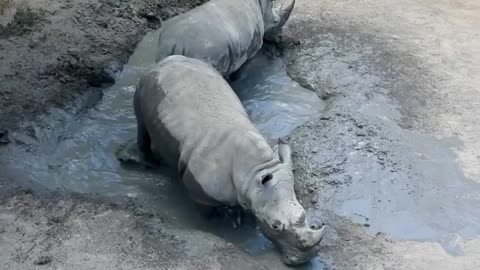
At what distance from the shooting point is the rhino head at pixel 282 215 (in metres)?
4.69

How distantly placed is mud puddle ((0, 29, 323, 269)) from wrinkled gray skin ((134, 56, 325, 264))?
204mm

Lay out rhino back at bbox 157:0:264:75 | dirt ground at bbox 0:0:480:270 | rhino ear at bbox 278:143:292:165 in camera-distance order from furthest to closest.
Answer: rhino back at bbox 157:0:264:75 < rhino ear at bbox 278:143:292:165 < dirt ground at bbox 0:0:480:270

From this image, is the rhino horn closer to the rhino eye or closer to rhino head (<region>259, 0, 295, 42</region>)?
rhino head (<region>259, 0, 295, 42</region>)

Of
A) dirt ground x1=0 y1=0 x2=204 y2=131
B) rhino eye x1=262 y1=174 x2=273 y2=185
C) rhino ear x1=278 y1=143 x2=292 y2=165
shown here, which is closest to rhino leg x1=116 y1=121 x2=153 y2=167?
dirt ground x1=0 y1=0 x2=204 y2=131

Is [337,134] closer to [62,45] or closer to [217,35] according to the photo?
[217,35]

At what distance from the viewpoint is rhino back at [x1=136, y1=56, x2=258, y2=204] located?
5039mm

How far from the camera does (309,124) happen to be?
6402 mm

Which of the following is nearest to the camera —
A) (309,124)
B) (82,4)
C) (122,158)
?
(122,158)

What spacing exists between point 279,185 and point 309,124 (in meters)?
1.66

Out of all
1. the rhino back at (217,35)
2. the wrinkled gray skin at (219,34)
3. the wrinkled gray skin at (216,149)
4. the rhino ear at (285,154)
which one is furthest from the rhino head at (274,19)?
the rhino ear at (285,154)

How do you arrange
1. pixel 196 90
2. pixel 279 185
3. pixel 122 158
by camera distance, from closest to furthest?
pixel 279 185, pixel 196 90, pixel 122 158

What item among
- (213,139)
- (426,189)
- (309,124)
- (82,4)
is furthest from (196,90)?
(82,4)

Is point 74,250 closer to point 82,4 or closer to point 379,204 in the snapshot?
point 379,204

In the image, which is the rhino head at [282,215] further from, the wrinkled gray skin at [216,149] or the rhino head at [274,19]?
the rhino head at [274,19]
